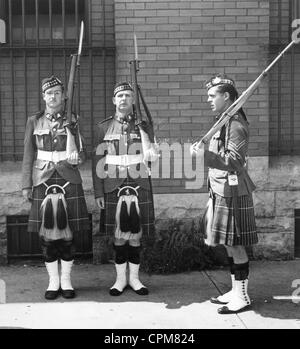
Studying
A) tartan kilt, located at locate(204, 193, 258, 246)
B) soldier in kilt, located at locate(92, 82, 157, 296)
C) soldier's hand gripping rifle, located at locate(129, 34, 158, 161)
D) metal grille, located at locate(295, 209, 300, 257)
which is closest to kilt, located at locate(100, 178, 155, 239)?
soldier in kilt, located at locate(92, 82, 157, 296)

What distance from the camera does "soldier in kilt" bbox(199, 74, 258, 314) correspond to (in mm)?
4688

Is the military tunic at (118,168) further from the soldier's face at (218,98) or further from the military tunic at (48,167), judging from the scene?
the soldier's face at (218,98)

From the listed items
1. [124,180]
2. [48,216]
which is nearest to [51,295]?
[48,216]

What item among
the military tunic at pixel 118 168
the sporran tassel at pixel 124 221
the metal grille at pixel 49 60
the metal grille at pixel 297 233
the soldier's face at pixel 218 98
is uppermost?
the metal grille at pixel 49 60

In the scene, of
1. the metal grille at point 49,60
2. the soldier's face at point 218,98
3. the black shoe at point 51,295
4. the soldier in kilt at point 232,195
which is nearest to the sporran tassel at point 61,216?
the black shoe at point 51,295

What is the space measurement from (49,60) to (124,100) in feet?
5.06

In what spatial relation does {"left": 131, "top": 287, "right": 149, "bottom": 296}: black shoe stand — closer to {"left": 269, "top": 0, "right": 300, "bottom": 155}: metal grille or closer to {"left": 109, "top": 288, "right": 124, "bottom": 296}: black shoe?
{"left": 109, "top": 288, "right": 124, "bottom": 296}: black shoe

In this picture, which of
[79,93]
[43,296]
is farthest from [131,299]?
[79,93]

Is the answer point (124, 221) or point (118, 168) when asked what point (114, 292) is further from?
point (118, 168)

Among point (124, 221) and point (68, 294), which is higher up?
point (124, 221)

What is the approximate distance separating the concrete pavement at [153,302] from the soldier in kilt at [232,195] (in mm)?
Answer: 274

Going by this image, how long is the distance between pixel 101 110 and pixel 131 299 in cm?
213

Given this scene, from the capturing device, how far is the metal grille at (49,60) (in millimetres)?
6293

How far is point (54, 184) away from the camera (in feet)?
17.1
